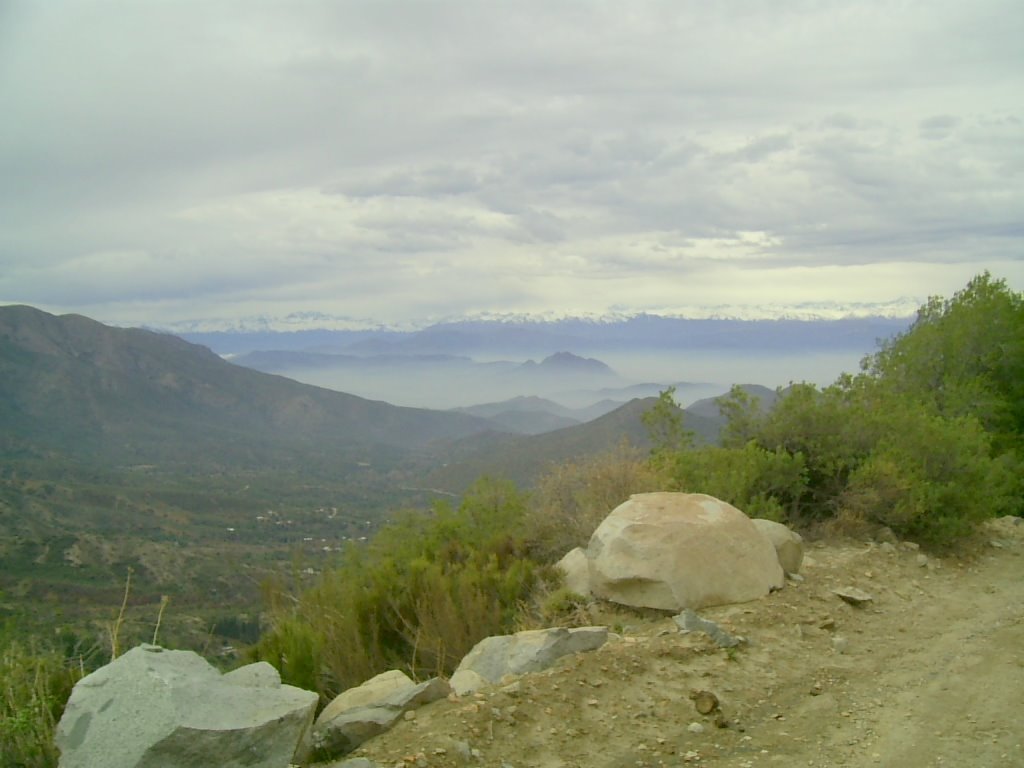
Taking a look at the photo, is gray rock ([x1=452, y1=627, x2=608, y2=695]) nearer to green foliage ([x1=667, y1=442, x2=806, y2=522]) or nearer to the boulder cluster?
the boulder cluster

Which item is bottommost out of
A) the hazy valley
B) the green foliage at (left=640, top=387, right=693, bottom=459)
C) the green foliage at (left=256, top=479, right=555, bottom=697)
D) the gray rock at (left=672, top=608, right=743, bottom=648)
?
the hazy valley

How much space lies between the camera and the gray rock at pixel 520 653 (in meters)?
7.09

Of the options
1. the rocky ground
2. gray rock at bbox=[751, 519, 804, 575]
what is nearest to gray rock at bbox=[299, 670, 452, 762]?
the rocky ground

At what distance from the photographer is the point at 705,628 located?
25.6 feet

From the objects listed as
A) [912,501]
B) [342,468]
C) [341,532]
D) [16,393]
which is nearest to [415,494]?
[341,532]

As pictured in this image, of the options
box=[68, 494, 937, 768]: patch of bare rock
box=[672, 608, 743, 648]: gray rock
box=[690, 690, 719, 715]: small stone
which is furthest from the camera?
box=[672, 608, 743, 648]: gray rock

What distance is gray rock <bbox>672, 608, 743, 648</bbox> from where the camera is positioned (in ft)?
24.8

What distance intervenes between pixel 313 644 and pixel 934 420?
1084 centimetres

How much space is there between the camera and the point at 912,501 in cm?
1191

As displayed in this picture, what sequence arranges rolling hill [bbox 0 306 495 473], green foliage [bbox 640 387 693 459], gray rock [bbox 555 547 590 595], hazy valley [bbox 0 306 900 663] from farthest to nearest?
rolling hill [bbox 0 306 495 473], hazy valley [bbox 0 306 900 663], green foliage [bbox 640 387 693 459], gray rock [bbox 555 547 590 595]

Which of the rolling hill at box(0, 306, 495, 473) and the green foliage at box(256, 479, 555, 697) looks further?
the rolling hill at box(0, 306, 495, 473)

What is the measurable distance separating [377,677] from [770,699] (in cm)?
338

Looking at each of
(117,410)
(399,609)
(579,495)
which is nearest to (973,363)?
(579,495)

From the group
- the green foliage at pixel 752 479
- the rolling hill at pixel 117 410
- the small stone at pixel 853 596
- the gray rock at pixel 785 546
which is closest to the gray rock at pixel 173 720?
the small stone at pixel 853 596
